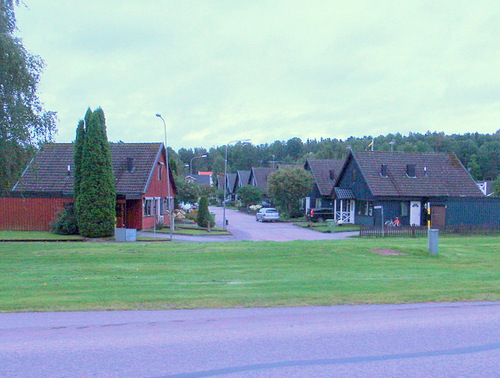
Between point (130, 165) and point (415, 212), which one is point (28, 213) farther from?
point (415, 212)

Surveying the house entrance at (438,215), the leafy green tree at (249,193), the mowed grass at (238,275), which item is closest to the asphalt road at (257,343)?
the mowed grass at (238,275)

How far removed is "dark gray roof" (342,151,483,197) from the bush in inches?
931

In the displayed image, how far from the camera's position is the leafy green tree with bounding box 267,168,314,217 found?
55750 mm

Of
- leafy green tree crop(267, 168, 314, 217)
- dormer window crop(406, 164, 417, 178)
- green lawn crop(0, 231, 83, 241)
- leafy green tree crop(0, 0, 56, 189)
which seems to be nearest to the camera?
leafy green tree crop(0, 0, 56, 189)

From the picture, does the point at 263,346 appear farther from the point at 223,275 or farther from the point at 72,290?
the point at 223,275

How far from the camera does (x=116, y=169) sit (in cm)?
3797

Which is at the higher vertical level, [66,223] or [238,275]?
[66,223]

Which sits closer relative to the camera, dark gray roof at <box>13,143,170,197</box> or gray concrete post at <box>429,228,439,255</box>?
gray concrete post at <box>429,228,439,255</box>

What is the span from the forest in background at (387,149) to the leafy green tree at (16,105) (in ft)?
114

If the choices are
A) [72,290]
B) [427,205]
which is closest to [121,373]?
[72,290]

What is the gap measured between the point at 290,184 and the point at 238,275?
134ft

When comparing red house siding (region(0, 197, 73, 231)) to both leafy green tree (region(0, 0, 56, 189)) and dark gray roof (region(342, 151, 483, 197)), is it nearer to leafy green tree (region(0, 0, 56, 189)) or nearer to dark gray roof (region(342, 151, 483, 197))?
leafy green tree (region(0, 0, 56, 189))

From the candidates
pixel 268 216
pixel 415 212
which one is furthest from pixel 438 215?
pixel 268 216

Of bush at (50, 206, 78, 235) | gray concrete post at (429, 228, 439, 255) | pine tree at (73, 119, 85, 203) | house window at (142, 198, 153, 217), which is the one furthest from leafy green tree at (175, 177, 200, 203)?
gray concrete post at (429, 228, 439, 255)
